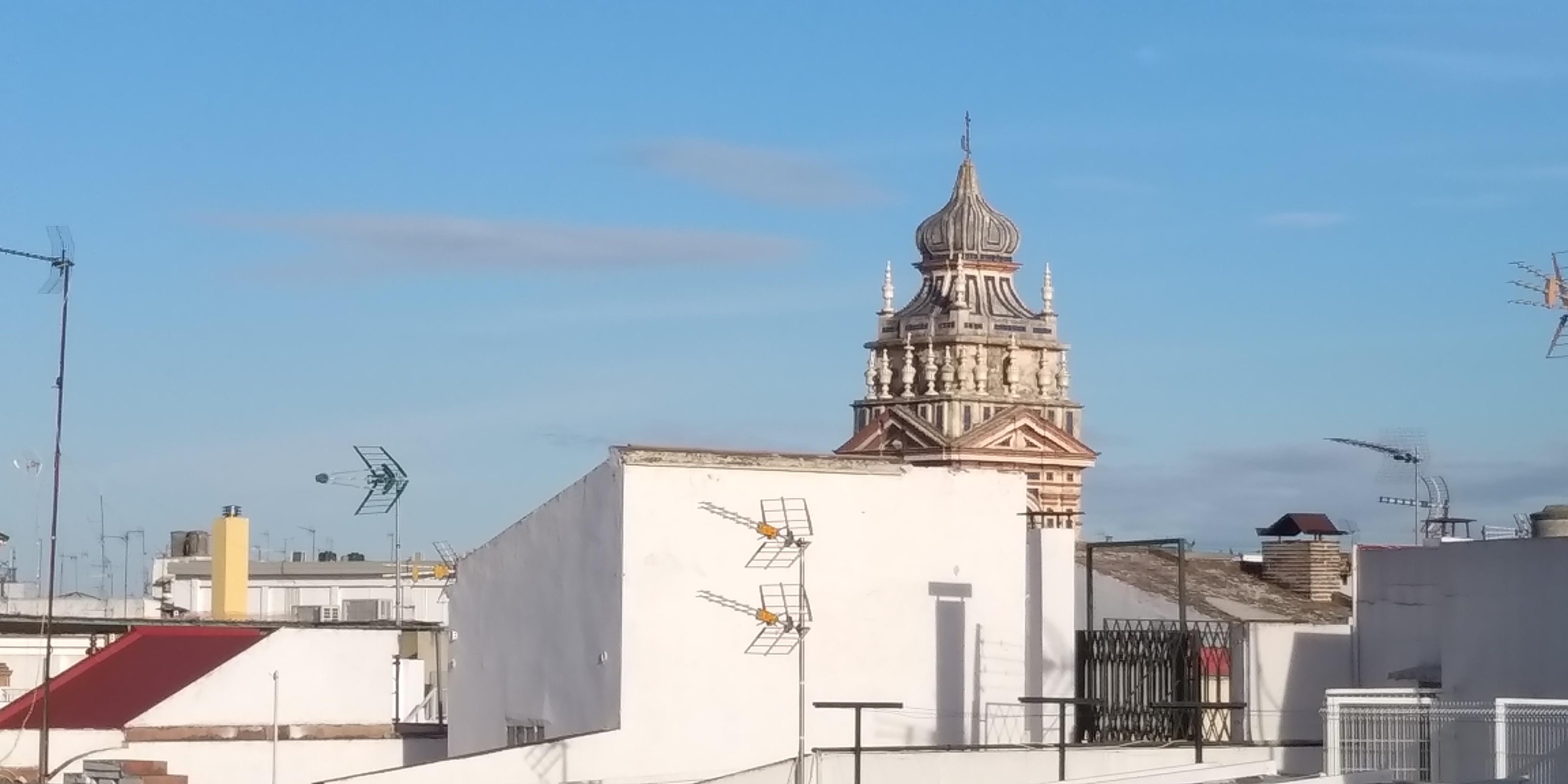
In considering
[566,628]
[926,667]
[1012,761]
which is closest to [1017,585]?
[926,667]

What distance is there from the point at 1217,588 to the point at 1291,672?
645 cm

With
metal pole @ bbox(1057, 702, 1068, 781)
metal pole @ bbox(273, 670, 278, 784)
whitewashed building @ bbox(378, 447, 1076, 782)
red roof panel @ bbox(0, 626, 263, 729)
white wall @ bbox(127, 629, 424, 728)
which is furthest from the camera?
white wall @ bbox(127, 629, 424, 728)

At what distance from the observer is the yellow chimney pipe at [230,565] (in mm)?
52500

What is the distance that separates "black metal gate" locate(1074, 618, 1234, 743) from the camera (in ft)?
120

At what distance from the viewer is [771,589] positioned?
1389 inches

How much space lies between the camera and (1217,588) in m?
48.9

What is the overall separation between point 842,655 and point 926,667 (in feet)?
4.56

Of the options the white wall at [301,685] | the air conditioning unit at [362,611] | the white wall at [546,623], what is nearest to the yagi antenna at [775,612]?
the white wall at [546,623]

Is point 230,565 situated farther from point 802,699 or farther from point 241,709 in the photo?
point 802,699

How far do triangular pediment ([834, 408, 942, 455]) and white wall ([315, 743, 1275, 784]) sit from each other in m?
72.0

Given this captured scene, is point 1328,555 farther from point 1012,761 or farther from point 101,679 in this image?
point 101,679

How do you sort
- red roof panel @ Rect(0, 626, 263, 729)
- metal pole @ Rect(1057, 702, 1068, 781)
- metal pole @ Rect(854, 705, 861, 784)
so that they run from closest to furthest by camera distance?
metal pole @ Rect(854, 705, 861, 784)
metal pole @ Rect(1057, 702, 1068, 781)
red roof panel @ Rect(0, 626, 263, 729)

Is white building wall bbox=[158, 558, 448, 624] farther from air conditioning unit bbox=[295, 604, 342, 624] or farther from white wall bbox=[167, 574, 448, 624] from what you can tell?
air conditioning unit bbox=[295, 604, 342, 624]

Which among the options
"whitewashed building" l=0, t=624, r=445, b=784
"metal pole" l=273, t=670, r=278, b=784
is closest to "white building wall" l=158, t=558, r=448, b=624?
"whitewashed building" l=0, t=624, r=445, b=784
